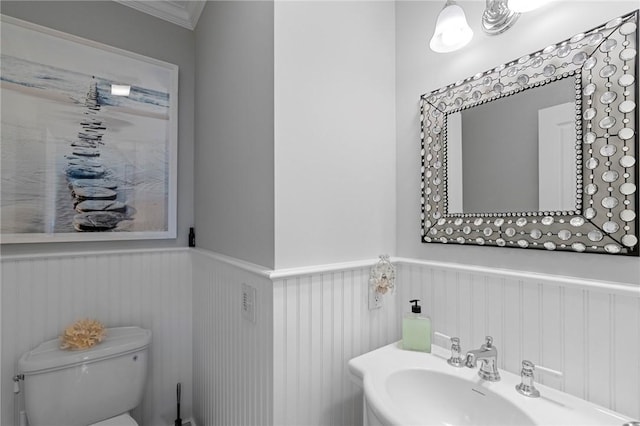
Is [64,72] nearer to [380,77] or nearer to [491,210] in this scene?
[380,77]

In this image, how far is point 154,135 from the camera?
5.38 feet

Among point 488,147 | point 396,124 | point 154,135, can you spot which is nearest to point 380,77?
point 396,124

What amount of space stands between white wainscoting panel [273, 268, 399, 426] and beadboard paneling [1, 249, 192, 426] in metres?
1.03

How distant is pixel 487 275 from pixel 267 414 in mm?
861

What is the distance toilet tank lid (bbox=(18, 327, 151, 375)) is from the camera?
1177mm

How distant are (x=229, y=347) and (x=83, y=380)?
24.4 inches

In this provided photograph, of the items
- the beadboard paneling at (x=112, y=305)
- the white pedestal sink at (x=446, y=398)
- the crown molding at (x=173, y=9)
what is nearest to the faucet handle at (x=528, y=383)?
the white pedestal sink at (x=446, y=398)

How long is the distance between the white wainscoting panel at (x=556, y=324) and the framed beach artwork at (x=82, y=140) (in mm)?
1524

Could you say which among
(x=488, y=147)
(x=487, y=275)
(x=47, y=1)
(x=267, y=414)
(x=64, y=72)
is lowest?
(x=267, y=414)

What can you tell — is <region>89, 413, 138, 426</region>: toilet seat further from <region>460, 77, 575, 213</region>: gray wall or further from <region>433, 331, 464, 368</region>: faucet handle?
<region>460, 77, 575, 213</region>: gray wall

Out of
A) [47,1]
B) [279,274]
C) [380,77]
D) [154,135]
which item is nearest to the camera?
[279,274]

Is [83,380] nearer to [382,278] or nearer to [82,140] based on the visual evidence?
[82,140]

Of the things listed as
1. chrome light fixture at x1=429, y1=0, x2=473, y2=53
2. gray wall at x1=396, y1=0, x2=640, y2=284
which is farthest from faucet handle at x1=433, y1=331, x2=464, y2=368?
chrome light fixture at x1=429, y1=0, x2=473, y2=53

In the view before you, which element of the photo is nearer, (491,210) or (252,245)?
(491,210)
